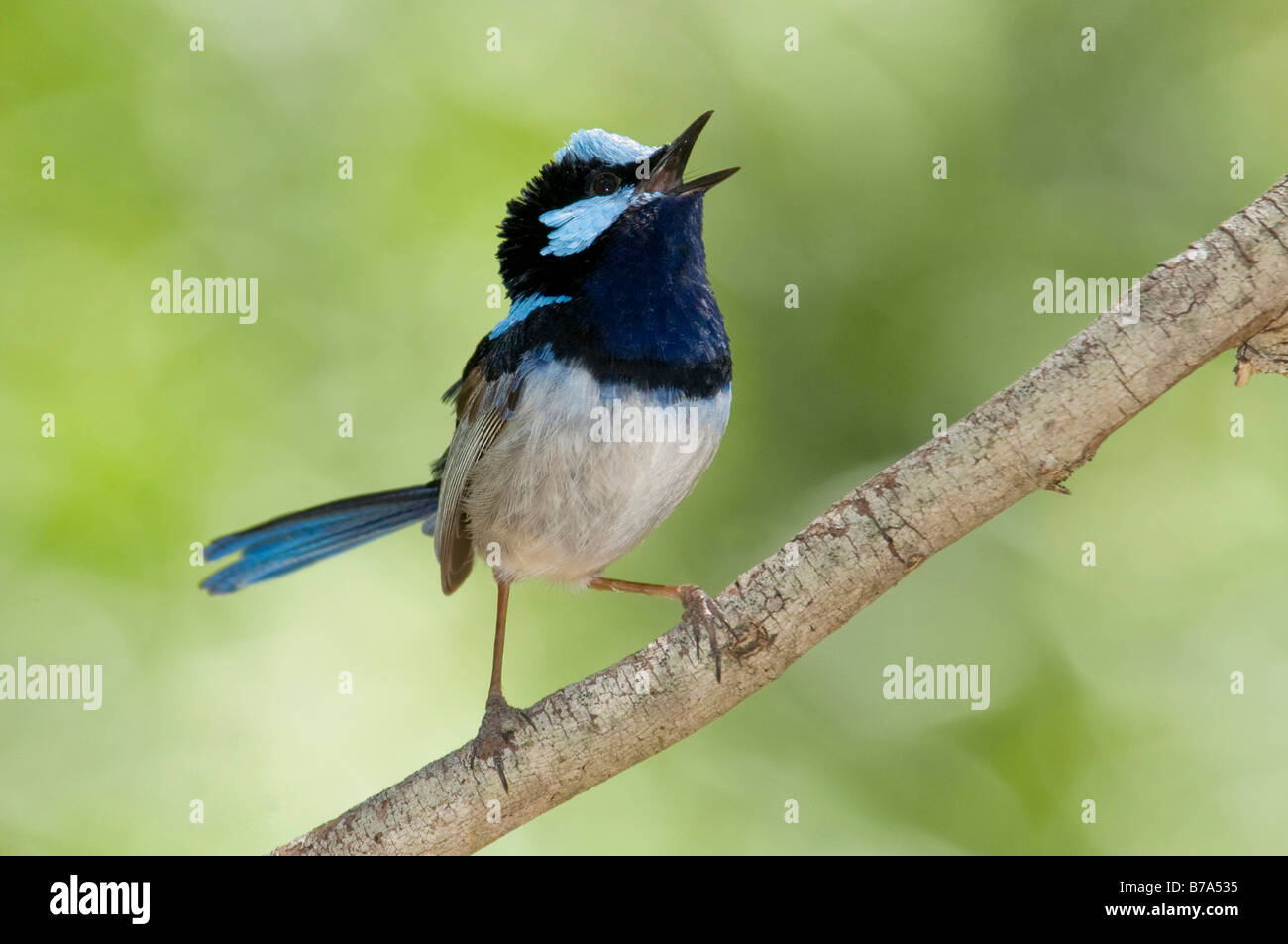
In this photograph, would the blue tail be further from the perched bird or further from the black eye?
the black eye

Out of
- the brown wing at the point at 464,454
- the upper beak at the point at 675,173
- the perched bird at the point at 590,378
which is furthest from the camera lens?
the brown wing at the point at 464,454

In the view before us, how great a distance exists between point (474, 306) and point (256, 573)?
1.44 m

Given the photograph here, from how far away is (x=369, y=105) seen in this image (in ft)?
16.4

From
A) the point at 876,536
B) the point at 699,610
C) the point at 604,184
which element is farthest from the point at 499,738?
the point at 604,184

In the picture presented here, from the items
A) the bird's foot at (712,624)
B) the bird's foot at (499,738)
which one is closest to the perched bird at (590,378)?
the bird's foot at (499,738)

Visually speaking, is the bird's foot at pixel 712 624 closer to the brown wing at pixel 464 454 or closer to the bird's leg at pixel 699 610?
the bird's leg at pixel 699 610

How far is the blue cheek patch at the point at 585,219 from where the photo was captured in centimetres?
389

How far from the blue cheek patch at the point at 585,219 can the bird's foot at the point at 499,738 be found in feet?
5.06

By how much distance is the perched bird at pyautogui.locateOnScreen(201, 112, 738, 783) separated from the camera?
3.73 m

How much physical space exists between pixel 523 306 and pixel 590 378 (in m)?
0.49

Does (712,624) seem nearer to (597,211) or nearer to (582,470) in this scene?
(582,470)

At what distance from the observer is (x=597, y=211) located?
12.9ft

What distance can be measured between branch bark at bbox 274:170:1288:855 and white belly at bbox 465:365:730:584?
726 millimetres
